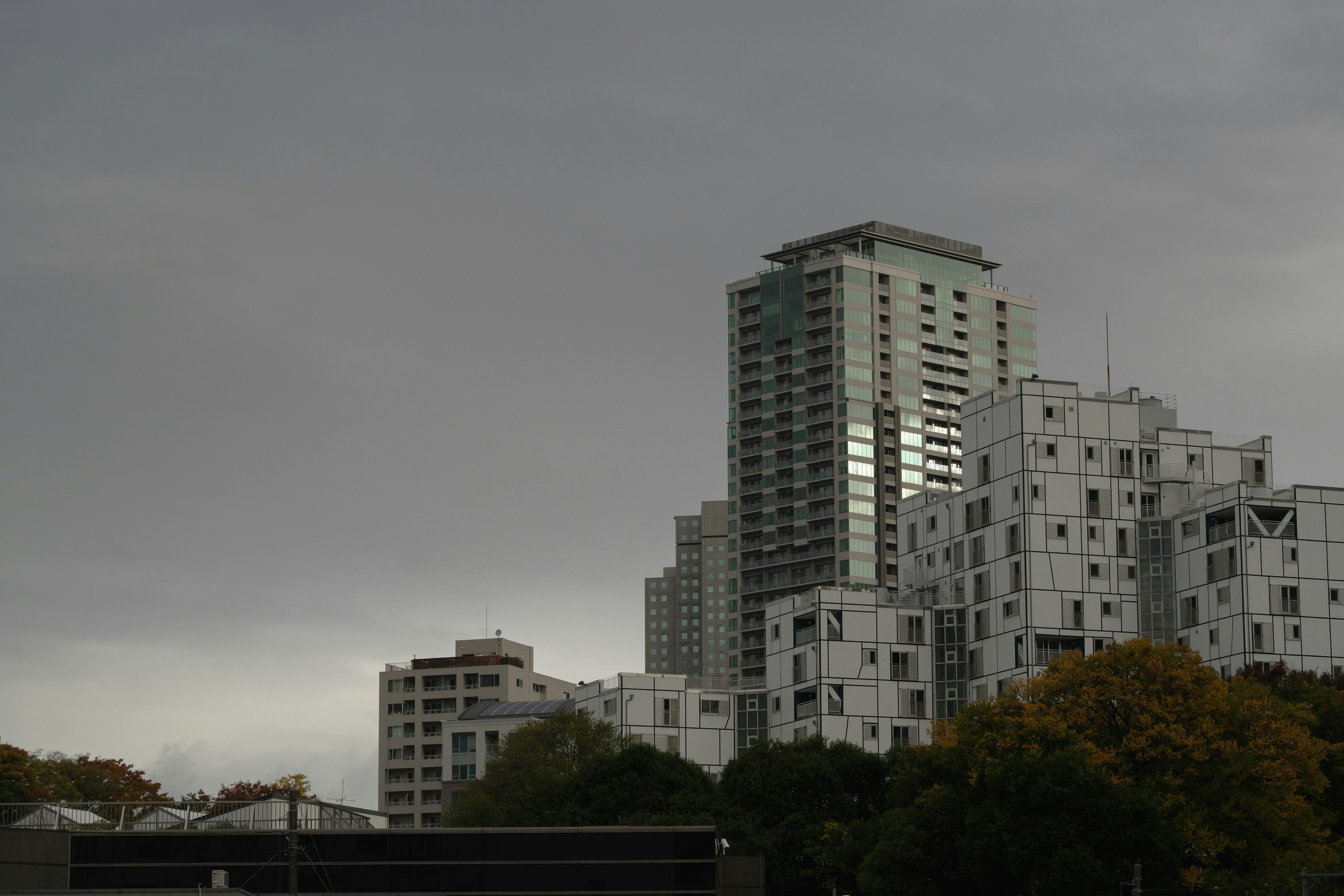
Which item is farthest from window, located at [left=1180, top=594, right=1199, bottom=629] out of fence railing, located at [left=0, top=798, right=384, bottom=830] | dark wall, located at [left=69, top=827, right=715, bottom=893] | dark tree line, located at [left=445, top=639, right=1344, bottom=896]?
fence railing, located at [left=0, top=798, right=384, bottom=830]

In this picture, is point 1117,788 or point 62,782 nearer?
point 1117,788

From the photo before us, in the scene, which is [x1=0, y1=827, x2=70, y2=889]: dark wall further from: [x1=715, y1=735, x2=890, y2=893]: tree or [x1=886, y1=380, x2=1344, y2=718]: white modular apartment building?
[x1=886, y1=380, x2=1344, y2=718]: white modular apartment building

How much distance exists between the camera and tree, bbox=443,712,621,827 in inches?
5620

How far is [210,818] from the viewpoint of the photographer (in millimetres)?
106625

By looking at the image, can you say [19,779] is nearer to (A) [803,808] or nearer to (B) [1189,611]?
(A) [803,808]

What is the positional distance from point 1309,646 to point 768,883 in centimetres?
5365

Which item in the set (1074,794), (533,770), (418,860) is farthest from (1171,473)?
(418,860)

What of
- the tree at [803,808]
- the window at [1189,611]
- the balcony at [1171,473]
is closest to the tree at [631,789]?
the tree at [803,808]

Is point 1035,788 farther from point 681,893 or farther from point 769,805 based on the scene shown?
point 769,805

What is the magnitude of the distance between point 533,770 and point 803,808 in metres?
30.1

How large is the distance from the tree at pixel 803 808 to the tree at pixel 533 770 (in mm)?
17813

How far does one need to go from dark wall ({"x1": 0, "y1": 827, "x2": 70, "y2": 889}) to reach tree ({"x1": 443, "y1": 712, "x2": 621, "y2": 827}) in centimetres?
4630

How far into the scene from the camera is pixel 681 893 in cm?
10444

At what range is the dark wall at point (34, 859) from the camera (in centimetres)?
9575
